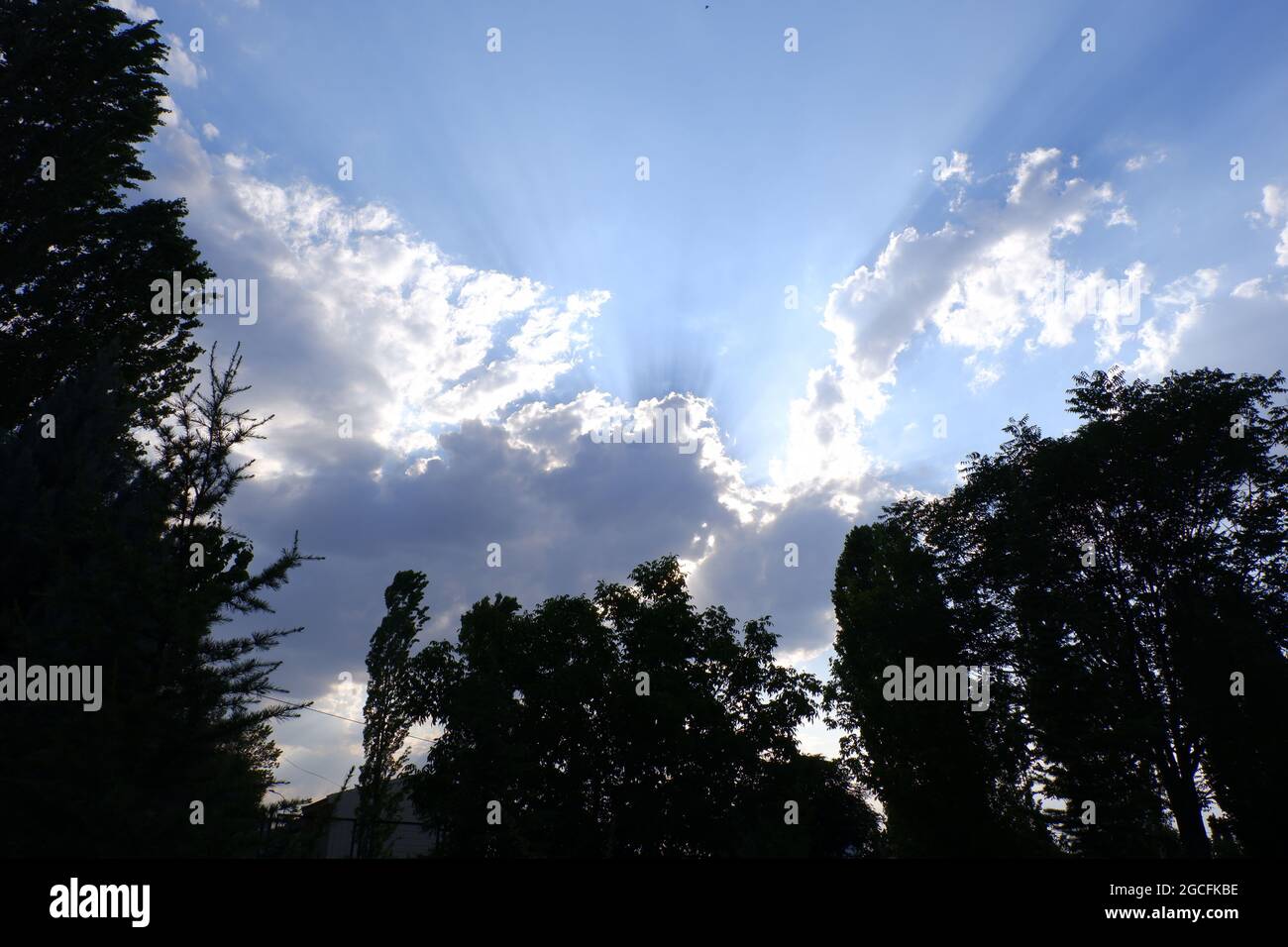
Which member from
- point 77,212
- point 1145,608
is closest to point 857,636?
point 1145,608

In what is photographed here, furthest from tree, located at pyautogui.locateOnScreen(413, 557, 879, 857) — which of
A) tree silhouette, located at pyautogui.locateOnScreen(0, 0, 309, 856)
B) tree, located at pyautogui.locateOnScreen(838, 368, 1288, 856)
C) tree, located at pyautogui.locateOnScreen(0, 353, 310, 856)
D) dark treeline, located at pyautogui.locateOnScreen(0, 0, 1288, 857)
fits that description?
tree, located at pyautogui.locateOnScreen(0, 353, 310, 856)

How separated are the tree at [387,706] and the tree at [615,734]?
116 inches

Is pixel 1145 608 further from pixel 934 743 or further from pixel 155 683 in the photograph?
pixel 155 683

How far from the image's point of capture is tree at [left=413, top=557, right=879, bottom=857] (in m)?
24.3

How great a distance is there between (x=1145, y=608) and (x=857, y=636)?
1122 centimetres

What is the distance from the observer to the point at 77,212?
22.3 metres

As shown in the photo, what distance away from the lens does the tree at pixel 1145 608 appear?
22.8m

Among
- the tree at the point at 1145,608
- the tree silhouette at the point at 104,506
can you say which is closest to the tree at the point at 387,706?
the tree silhouette at the point at 104,506

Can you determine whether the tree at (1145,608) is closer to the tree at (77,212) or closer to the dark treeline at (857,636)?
the dark treeline at (857,636)

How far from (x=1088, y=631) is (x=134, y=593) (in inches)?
1104

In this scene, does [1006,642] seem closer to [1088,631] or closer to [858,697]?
[1088,631]

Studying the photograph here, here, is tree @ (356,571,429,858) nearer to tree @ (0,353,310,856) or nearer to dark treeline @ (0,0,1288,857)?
dark treeline @ (0,0,1288,857)
